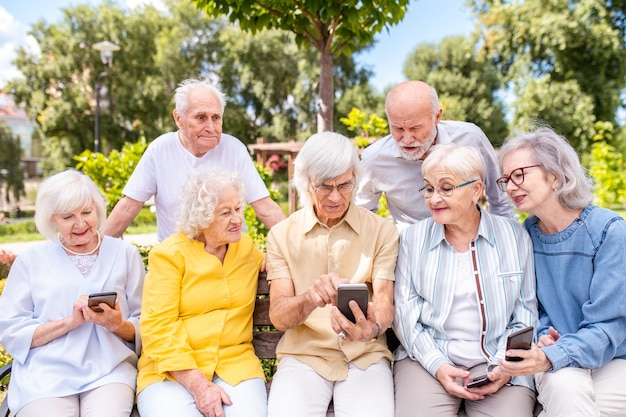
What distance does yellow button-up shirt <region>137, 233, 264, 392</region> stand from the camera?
93.7 inches

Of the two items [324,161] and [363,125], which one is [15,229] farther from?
[324,161]

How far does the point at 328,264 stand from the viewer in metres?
2.50

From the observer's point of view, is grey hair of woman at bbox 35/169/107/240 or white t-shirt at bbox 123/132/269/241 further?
white t-shirt at bbox 123/132/269/241

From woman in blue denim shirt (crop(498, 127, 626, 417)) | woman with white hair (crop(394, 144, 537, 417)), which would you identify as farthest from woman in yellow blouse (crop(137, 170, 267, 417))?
woman in blue denim shirt (crop(498, 127, 626, 417))

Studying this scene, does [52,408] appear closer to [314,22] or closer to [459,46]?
[314,22]

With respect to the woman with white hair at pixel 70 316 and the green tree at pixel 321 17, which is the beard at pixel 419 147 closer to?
the woman with white hair at pixel 70 316

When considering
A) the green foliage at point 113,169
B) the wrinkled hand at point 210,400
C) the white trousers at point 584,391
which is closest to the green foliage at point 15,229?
the green foliage at point 113,169

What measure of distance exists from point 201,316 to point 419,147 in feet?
5.20

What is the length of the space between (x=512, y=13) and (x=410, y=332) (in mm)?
17391

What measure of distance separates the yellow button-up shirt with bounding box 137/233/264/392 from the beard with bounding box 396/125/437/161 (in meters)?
1.19

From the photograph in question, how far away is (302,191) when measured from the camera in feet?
8.36

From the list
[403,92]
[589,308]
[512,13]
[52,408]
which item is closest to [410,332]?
[589,308]

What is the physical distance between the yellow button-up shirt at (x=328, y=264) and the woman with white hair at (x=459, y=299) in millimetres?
150

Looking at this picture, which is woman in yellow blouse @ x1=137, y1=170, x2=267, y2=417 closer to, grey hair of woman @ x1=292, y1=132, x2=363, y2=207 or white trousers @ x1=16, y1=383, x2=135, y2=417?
white trousers @ x1=16, y1=383, x2=135, y2=417
